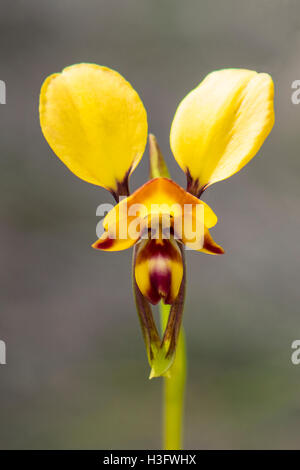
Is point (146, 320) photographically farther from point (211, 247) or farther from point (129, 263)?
point (129, 263)

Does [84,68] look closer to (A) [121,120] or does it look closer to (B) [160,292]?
(A) [121,120]

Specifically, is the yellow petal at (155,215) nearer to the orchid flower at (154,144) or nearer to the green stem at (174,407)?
the orchid flower at (154,144)

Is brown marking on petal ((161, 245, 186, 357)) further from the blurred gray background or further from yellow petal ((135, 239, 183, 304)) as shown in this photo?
the blurred gray background

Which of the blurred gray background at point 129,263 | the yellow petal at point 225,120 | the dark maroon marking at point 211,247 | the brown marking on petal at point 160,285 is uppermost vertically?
the blurred gray background at point 129,263

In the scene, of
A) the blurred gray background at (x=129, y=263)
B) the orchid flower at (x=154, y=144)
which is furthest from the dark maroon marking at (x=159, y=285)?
the blurred gray background at (x=129, y=263)

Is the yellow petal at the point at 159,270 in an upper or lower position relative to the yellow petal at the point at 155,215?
lower

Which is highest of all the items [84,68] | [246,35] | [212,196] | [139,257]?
[246,35]
